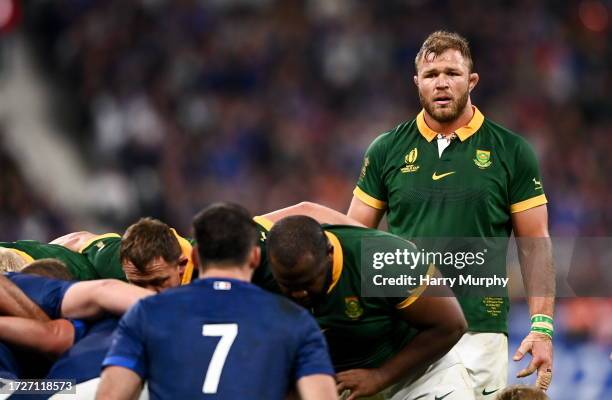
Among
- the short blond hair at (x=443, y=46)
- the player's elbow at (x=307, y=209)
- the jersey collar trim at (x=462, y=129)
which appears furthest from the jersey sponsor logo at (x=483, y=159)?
the player's elbow at (x=307, y=209)

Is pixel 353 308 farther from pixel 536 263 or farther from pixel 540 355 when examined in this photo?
pixel 536 263

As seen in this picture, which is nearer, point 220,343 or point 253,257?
point 220,343

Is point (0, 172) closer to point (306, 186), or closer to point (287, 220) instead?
point (306, 186)

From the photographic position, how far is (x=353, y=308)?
5277mm

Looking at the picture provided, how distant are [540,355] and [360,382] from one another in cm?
93

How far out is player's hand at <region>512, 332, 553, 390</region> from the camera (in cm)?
554

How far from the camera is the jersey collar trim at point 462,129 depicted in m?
6.13

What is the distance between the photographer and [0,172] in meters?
13.0

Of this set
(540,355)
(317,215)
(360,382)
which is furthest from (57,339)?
(540,355)

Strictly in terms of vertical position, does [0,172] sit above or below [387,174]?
below

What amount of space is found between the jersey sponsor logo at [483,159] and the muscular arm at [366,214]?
624 mm

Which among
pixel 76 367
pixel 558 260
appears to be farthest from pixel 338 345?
pixel 558 260

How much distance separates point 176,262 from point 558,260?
108 inches

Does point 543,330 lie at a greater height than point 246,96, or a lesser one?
lesser
